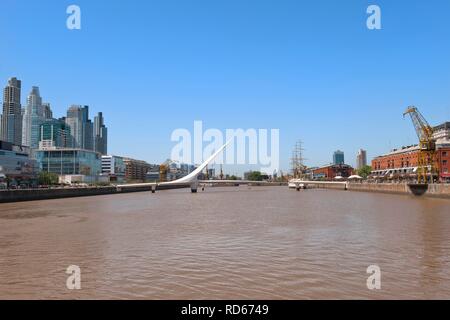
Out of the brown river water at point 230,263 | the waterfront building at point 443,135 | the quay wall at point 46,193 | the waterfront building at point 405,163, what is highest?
the waterfront building at point 443,135

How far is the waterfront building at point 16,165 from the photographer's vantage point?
345 ft

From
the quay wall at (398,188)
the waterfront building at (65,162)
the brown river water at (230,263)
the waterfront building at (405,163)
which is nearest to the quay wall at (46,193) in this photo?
the brown river water at (230,263)

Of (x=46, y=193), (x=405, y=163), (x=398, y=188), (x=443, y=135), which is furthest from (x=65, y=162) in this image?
(x=443, y=135)

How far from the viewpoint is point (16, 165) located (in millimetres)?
110438

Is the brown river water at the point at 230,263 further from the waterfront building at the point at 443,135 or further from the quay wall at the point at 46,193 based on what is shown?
the waterfront building at the point at 443,135

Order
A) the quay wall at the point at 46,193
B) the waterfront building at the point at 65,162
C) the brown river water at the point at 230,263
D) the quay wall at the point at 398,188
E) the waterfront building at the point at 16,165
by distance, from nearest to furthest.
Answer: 1. the brown river water at the point at 230,263
2. the quay wall at the point at 46,193
3. the quay wall at the point at 398,188
4. the waterfront building at the point at 16,165
5. the waterfront building at the point at 65,162

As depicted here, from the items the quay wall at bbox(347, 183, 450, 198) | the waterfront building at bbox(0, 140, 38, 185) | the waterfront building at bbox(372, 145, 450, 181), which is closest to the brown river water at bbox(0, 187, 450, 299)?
the quay wall at bbox(347, 183, 450, 198)

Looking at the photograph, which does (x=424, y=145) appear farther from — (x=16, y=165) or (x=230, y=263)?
(x=16, y=165)

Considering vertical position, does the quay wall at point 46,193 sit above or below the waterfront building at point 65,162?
below

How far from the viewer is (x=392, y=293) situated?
8.22 meters

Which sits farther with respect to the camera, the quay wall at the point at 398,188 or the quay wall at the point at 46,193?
the quay wall at the point at 398,188

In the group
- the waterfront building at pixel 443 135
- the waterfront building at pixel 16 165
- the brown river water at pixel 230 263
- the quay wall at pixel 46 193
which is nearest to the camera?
the brown river water at pixel 230 263
